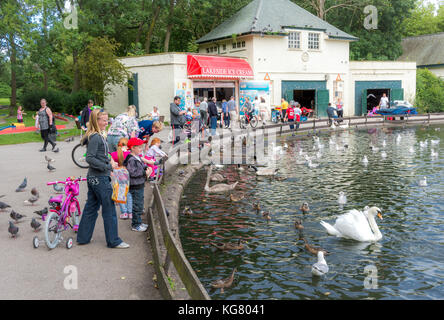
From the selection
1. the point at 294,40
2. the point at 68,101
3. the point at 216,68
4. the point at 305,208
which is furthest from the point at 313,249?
the point at 68,101

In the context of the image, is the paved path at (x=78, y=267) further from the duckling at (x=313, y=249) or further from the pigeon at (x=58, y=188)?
the duckling at (x=313, y=249)

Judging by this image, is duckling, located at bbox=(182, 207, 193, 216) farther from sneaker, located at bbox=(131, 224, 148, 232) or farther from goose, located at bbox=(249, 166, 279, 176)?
goose, located at bbox=(249, 166, 279, 176)

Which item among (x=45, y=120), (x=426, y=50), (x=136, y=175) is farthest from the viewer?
(x=426, y=50)

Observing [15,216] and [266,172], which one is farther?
[266,172]

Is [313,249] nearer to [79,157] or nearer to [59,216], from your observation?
[59,216]

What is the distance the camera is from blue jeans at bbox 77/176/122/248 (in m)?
7.09

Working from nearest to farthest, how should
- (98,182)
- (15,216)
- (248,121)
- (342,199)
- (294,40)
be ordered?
(98,182) → (15,216) → (342,199) → (248,121) → (294,40)

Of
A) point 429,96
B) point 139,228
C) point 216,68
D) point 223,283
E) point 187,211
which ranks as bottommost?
point 223,283

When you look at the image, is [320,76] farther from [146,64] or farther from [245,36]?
[146,64]

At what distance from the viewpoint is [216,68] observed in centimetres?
3064

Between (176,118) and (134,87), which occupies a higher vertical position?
(134,87)

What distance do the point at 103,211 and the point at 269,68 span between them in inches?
1144

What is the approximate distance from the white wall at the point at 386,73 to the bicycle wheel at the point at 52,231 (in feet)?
121

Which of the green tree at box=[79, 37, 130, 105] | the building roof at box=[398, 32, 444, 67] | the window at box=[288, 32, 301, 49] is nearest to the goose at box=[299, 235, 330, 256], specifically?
the green tree at box=[79, 37, 130, 105]
